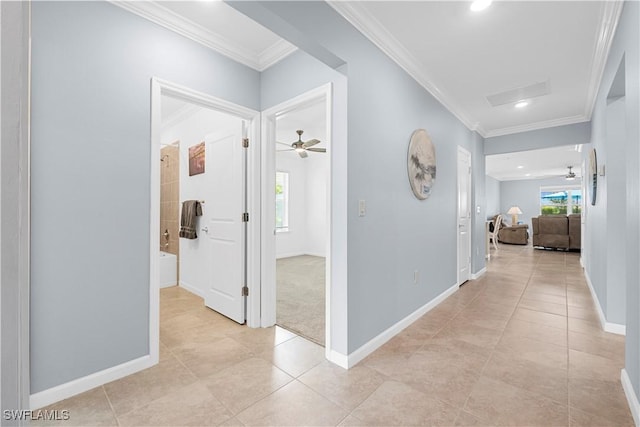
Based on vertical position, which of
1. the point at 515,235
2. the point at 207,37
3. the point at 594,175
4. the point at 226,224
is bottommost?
the point at 515,235

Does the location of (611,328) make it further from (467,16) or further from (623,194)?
(467,16)

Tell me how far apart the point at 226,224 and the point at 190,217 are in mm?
1040

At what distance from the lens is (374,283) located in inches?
89.5

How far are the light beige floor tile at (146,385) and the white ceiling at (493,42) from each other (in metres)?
2.66

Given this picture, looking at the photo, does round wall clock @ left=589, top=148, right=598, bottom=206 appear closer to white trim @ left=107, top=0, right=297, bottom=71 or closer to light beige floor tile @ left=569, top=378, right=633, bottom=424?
light beige floor tile @ left=569, top=378, right=633, bottom=424

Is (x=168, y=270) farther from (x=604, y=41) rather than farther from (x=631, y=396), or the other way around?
(x=604, y=41)

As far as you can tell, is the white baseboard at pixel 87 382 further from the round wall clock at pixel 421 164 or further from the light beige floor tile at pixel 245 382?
the round wall clock at pixel 421 164

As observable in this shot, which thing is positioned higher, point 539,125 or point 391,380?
point 539,125

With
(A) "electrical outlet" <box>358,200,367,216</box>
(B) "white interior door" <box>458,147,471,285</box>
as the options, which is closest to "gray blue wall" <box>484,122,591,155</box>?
(B) "white interior door" <box>458,147,471,285</box>

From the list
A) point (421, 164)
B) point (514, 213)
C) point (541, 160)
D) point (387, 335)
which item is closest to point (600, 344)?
point (387, 335)

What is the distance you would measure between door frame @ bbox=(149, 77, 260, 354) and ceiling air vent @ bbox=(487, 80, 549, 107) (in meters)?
2.96

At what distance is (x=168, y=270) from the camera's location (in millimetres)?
4086

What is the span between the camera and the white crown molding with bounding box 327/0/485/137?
6.33 ft

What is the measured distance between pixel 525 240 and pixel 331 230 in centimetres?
Answer: 979
